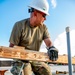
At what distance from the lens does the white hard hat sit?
3.66 metres

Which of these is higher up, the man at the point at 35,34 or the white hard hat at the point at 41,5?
the white hard hat at the point at 41,5

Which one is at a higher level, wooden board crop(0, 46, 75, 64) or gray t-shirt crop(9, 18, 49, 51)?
gray t-shirt crop(9, 18, 49, 51)

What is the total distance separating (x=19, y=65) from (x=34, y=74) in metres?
0.49

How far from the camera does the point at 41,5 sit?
3730 mm

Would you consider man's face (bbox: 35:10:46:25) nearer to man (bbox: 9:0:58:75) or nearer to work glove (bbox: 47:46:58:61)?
man (bbox: 9:0:58:75)

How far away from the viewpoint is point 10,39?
3594mm

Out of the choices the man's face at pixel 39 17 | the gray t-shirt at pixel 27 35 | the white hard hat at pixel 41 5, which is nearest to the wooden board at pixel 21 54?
the gray t-shirt at pixel 27 35

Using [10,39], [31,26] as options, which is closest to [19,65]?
[10,39]

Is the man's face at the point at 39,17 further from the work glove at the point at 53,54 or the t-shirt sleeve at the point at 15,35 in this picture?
the work glove at the point at 53,54

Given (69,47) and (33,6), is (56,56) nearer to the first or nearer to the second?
(69,47)

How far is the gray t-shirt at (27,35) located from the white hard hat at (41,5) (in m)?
0.28

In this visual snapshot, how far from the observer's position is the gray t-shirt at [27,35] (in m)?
3.61

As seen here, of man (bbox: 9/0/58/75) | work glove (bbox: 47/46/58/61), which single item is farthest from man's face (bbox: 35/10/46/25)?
work glove (bbox: 47/46/58/61)

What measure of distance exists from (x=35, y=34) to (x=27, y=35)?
182 mm
